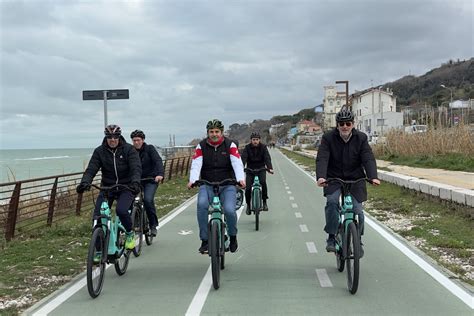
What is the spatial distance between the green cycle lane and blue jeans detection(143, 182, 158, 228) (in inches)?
18.0

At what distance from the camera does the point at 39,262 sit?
764 cm

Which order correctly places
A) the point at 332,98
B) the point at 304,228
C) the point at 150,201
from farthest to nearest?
the point at 332,98 < the point at 304,228 < the point at 150,201

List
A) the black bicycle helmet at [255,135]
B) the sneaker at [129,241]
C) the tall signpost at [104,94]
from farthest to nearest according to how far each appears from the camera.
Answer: the tall signpost at [104,94] → the black bicycle helmet at [255,135] → the sneaker at [129,241]

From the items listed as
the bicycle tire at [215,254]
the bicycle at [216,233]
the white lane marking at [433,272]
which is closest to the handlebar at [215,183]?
the bicycle at [216,233]

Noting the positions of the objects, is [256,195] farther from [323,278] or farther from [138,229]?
[323,278]

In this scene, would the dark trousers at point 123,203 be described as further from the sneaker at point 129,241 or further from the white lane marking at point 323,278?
the white lane marking at point 323,278

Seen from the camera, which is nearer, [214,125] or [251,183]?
[214,125]

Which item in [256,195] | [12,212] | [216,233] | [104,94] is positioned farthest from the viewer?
[104,94]

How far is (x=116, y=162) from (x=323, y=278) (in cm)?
309

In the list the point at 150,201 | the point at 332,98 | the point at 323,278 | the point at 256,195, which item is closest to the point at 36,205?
the point at 150,201

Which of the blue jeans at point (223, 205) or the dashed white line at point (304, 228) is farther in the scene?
the dashed white line at point (304, 228)

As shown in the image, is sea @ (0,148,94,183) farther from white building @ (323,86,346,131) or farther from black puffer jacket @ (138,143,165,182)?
white building @ (323,86,346,131)

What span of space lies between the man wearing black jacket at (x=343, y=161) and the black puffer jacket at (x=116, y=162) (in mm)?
2455

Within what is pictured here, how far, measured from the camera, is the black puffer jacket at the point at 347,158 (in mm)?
6297
